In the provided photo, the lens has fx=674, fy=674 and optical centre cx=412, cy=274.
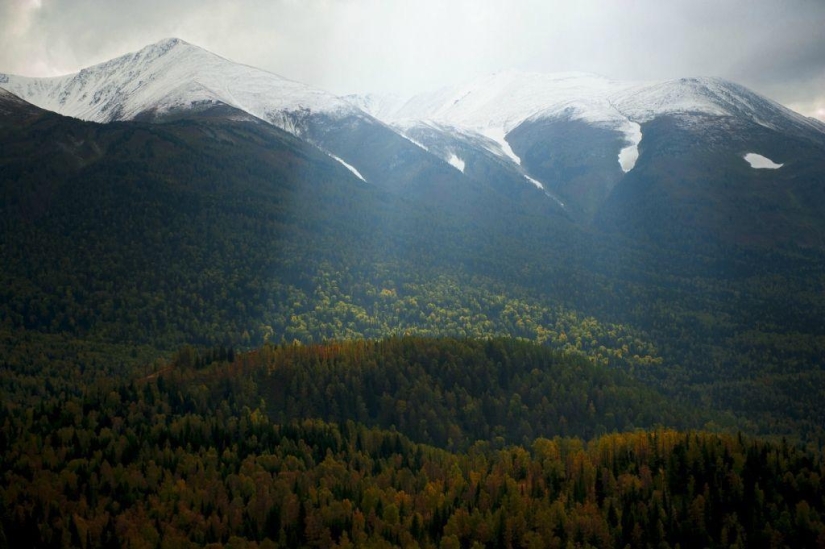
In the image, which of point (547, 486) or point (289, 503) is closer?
point (289, 503)

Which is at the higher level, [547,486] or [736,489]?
[736,489]

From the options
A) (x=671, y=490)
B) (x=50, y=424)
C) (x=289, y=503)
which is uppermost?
(x=671, y=490)

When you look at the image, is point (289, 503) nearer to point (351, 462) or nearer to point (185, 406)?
point (351, 462)

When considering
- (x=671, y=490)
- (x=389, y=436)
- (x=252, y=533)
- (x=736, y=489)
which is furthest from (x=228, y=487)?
(x=736, y=489)

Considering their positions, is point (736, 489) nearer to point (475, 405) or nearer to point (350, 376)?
point (475, 405)

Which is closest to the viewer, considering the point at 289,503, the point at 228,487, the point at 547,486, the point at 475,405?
the point at 289,503

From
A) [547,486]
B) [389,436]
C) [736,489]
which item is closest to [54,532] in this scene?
[389,436]

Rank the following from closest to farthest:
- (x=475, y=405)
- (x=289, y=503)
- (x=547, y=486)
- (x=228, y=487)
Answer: (x=289, y=503) → (x=228, y=487) → (x=547, y=486) → (x=475, y=405)
